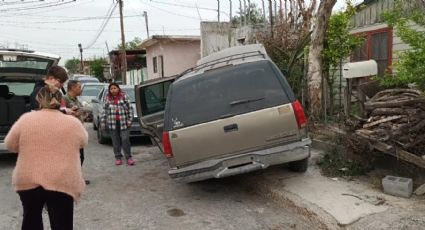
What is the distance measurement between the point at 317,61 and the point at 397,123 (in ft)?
10.5

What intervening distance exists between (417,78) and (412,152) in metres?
1.40

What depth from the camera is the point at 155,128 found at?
25.8 feet

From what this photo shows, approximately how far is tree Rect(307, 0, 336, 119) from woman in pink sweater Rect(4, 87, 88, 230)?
21.1 ft

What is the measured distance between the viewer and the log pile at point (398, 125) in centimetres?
560

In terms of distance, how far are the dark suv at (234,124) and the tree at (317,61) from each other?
326cm

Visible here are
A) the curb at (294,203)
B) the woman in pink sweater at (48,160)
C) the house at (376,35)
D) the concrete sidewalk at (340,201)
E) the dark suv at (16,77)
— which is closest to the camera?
the woman in pink sweater at (48,160)

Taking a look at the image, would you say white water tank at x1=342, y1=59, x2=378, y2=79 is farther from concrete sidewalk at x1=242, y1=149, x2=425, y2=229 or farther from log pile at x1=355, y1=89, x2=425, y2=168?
concrete sidewalk at x1=242, y1=149, x2=425, y2=229

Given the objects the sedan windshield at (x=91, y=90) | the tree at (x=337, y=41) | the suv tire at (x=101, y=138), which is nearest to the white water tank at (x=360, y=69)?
the tree at (x=337, y=41)

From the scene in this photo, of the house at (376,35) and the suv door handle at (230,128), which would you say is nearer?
the suv door handle at (230,128)

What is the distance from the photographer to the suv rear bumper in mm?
5711

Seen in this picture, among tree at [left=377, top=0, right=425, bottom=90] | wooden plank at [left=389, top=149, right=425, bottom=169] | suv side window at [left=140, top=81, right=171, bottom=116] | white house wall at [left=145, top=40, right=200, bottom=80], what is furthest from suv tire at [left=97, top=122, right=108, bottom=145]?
white house wall at [left=145, top=40, right=200, bottom=80]

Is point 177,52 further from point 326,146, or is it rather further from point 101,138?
point 326,146

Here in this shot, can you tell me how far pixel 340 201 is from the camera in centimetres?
538

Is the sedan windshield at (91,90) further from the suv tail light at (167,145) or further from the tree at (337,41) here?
the suv tail light at (167,145)
